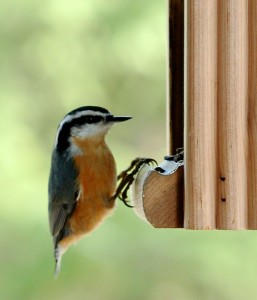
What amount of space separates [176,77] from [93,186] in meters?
0.41

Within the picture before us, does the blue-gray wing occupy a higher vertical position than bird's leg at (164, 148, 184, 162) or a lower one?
lower

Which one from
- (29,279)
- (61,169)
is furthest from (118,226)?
(61,169)

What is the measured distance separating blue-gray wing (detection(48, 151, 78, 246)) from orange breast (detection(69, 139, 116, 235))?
0.07 ft

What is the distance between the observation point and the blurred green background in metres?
4.99

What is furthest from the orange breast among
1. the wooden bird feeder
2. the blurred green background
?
the blurred green background

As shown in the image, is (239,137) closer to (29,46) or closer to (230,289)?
(230,289)

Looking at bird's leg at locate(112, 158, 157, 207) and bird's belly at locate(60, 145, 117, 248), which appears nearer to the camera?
bird's leg at locate(112, 158, 157, 207)

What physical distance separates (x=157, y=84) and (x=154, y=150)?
0.35 meters

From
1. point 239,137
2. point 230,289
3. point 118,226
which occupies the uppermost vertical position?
point 239,137

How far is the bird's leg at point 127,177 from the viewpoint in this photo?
9.68 ft

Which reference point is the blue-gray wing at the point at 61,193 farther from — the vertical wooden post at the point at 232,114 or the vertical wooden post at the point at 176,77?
the vertical wooden post at the point at 232,114

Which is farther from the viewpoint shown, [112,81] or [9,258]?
[112,81]

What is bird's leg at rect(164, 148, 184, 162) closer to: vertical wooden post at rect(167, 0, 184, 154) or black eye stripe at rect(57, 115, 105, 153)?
vertical wooden post at rect(167, 0, 184, 154)

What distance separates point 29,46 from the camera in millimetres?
5715
